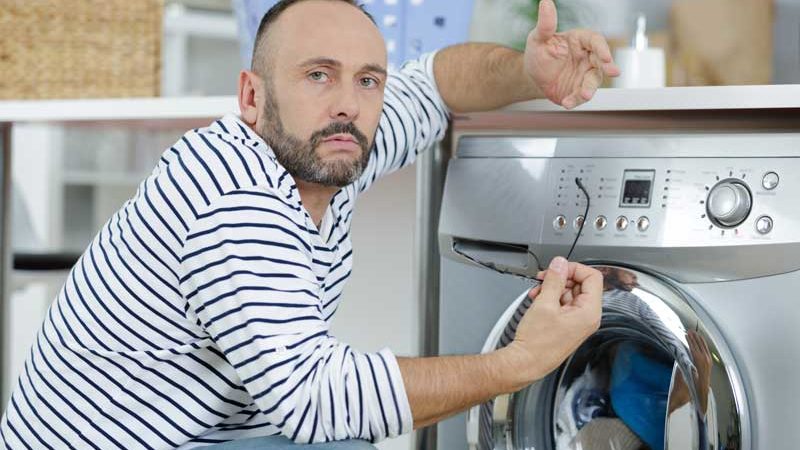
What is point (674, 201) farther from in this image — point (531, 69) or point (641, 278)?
point (531, 69)

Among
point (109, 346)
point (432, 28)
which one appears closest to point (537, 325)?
point (109, 346)

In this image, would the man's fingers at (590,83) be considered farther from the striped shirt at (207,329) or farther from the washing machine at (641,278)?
the striped shirt at (207,329)

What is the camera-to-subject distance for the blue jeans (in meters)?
1.12

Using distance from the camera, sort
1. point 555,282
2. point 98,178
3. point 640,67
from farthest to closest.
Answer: point 98,178 < point 640,67 < point 555,282

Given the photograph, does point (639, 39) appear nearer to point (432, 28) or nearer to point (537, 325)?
point (432, 28)

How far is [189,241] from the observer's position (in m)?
1.12

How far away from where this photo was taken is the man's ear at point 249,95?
4.20 feet

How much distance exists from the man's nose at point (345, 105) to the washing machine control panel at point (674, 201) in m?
0.28

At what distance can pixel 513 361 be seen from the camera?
1139mm

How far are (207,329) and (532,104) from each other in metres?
0.57

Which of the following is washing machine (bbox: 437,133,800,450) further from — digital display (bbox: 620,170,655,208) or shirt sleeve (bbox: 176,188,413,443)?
shirt sleeve (bbox: 176,188,413,443)

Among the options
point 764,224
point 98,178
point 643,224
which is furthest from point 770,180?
point 98,178

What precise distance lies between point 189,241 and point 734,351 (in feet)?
1.98

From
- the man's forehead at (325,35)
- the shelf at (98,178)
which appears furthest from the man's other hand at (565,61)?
the shelf at (98,178)
